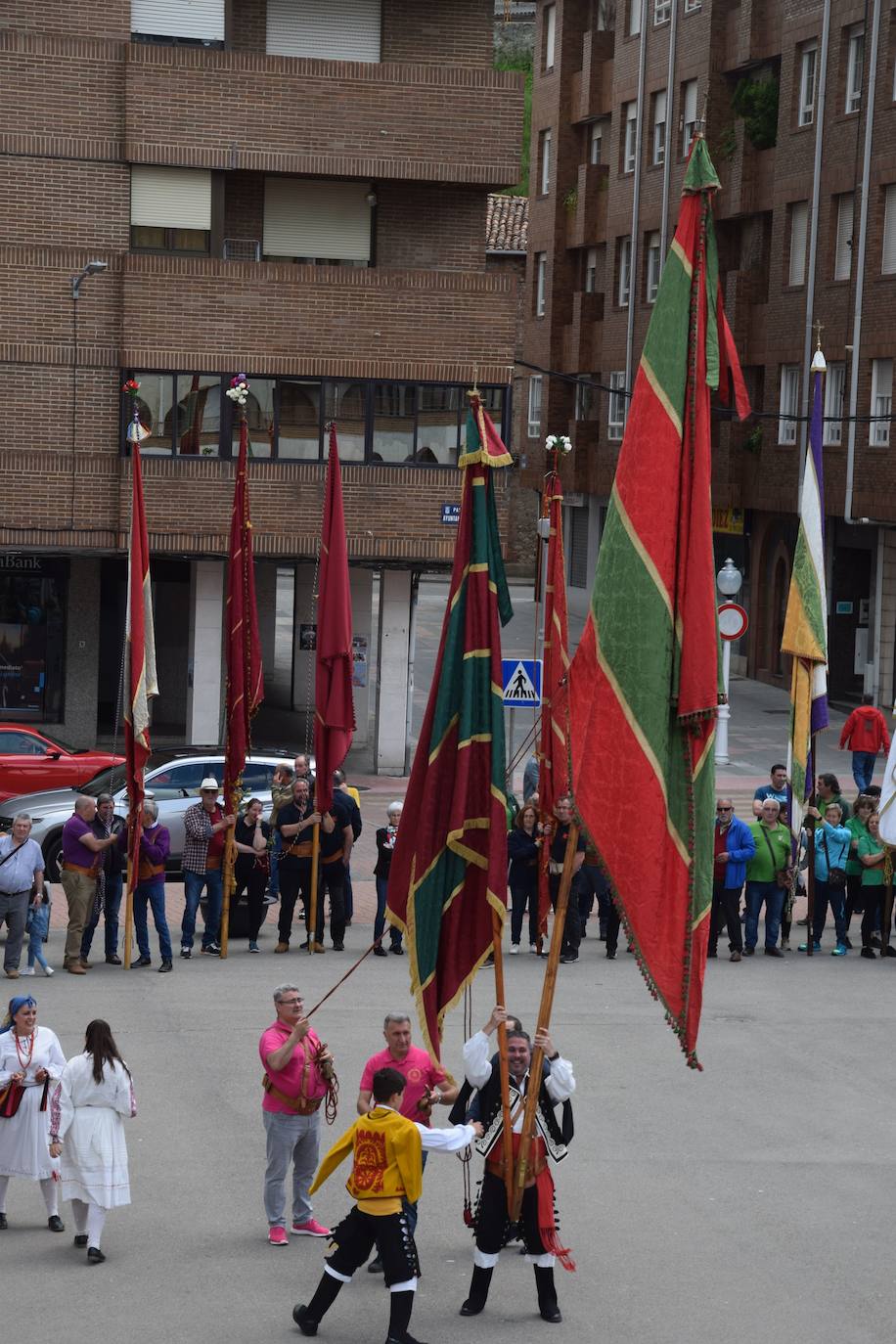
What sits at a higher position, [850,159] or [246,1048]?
[850,159]

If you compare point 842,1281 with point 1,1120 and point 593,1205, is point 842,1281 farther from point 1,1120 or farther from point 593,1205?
point 1,1120

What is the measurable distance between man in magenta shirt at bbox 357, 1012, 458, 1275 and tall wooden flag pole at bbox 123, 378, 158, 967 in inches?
324

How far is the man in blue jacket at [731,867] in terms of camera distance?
19641mm

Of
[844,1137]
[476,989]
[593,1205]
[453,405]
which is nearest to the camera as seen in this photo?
[593,1205]

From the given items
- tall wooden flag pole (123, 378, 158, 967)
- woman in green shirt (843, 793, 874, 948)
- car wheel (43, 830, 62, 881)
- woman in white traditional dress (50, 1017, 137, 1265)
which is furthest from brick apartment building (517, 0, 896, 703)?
woman in white traditional dress (50, 1017, 137, 1265)

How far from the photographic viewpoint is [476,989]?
18141 mm

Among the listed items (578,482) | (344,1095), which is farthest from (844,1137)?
(578,482)

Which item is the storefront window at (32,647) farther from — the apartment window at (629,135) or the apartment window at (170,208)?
the apartment window at (629,135)

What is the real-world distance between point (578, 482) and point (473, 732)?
44.7 m

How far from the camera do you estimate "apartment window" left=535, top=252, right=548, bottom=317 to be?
5666 centimetres

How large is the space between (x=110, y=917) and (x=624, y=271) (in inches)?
1404

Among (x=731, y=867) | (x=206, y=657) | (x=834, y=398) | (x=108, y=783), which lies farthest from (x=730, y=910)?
(x=834, y=398)

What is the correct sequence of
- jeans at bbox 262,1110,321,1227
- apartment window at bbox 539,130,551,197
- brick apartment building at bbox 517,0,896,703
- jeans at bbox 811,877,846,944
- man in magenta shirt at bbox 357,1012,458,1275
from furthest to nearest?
apartment window at bbox 539,130,551,197 → brick apartment building at bbox 517,0,896,703 → jeans at bbox 811,877,846,944 → jeans at bbox 262,1110,321,1227 → man in magenta shirt at bbox 357,1012,458,1275

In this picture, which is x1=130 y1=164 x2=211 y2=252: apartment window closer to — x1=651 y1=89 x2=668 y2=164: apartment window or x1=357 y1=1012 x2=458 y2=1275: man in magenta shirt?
x1=651 y1=89 x2=668 y2=164: apartment window
